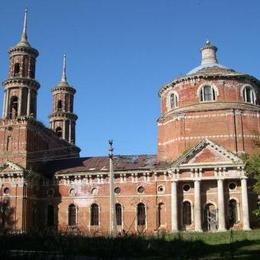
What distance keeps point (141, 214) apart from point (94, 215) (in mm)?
5117

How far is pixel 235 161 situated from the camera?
4519cm

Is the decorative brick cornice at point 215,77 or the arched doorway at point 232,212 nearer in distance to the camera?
the arched doorway at point 232,212

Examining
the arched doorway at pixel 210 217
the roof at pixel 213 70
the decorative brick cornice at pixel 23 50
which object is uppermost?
the decorative brick cornice at pixel 23 50

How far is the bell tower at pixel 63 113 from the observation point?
66000mm

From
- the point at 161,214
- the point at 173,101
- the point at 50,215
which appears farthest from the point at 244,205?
the point at 50,215

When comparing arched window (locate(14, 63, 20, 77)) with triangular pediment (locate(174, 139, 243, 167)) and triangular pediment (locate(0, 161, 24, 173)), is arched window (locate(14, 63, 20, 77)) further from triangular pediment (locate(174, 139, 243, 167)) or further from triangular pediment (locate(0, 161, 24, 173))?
triangular pediment (locate(174, 139, 243, 167))

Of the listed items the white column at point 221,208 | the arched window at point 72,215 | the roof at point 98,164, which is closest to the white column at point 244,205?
the white column at point 221,208

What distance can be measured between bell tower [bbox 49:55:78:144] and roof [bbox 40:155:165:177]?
9758 mm

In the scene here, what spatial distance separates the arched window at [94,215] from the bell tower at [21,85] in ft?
39.3

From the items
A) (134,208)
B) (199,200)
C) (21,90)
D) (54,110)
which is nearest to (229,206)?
(199,200)

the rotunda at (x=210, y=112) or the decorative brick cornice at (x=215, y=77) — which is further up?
the decorative brick cornice at (x=215, y=77)

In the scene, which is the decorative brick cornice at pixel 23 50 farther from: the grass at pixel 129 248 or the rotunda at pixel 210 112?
the grass at pixel 129 248

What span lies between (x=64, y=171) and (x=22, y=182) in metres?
4.81

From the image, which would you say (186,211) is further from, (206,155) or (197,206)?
(206,155)
